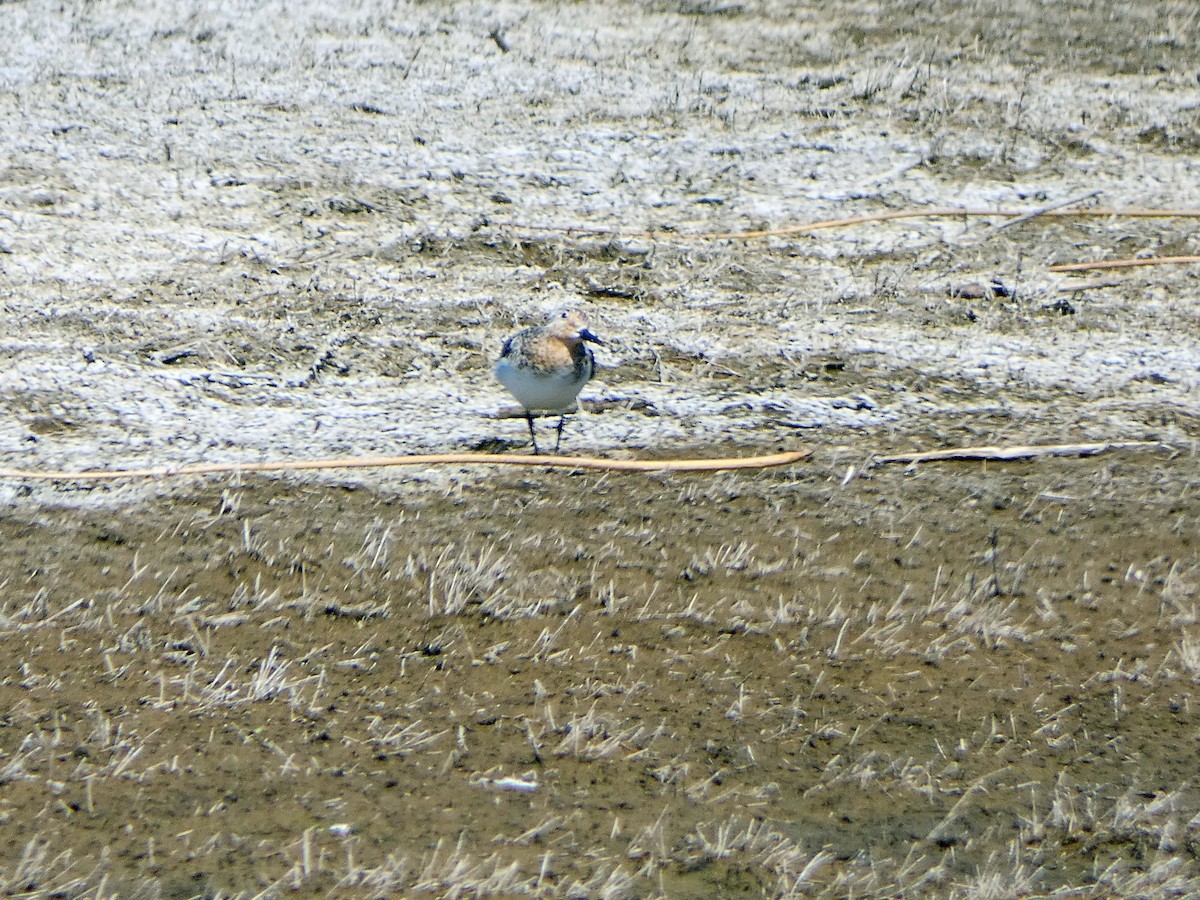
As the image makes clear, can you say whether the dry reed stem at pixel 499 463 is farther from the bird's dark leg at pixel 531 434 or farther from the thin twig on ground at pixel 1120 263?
the thin twig on ground at pixel 1120 263

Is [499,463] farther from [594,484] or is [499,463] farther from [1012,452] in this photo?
[1012,452]

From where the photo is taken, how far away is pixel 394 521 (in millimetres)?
5156

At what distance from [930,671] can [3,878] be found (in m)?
2.83

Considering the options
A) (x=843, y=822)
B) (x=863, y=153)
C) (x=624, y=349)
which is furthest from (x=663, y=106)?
(x=843, y=822)

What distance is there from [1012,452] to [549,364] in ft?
6.75

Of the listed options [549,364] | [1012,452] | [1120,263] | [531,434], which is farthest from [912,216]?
[549,364]

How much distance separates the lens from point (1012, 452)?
18.8ft

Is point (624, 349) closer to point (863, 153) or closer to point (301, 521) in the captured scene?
point (301, 521)

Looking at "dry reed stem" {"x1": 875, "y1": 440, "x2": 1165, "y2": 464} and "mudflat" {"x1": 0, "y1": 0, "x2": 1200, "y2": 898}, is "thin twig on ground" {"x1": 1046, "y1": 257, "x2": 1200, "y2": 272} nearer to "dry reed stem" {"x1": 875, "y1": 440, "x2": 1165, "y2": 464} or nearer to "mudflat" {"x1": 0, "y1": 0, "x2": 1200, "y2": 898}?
"mudflat" {"x1": 0, "y1": 0, "x2": 1200, "y2": 898}

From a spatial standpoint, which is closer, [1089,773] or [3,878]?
[3,878]

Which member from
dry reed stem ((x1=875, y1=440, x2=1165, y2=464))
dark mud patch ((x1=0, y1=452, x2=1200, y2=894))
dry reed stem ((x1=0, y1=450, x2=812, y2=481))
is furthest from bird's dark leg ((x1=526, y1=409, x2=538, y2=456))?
dry reed stem ((x1=875, y1=440, x2=1165, y2=464))

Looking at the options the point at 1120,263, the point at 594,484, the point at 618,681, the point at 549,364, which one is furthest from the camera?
the point at 1120,263

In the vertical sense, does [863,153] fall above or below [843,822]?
above

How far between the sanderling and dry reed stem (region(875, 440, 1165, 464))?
4.48ft
